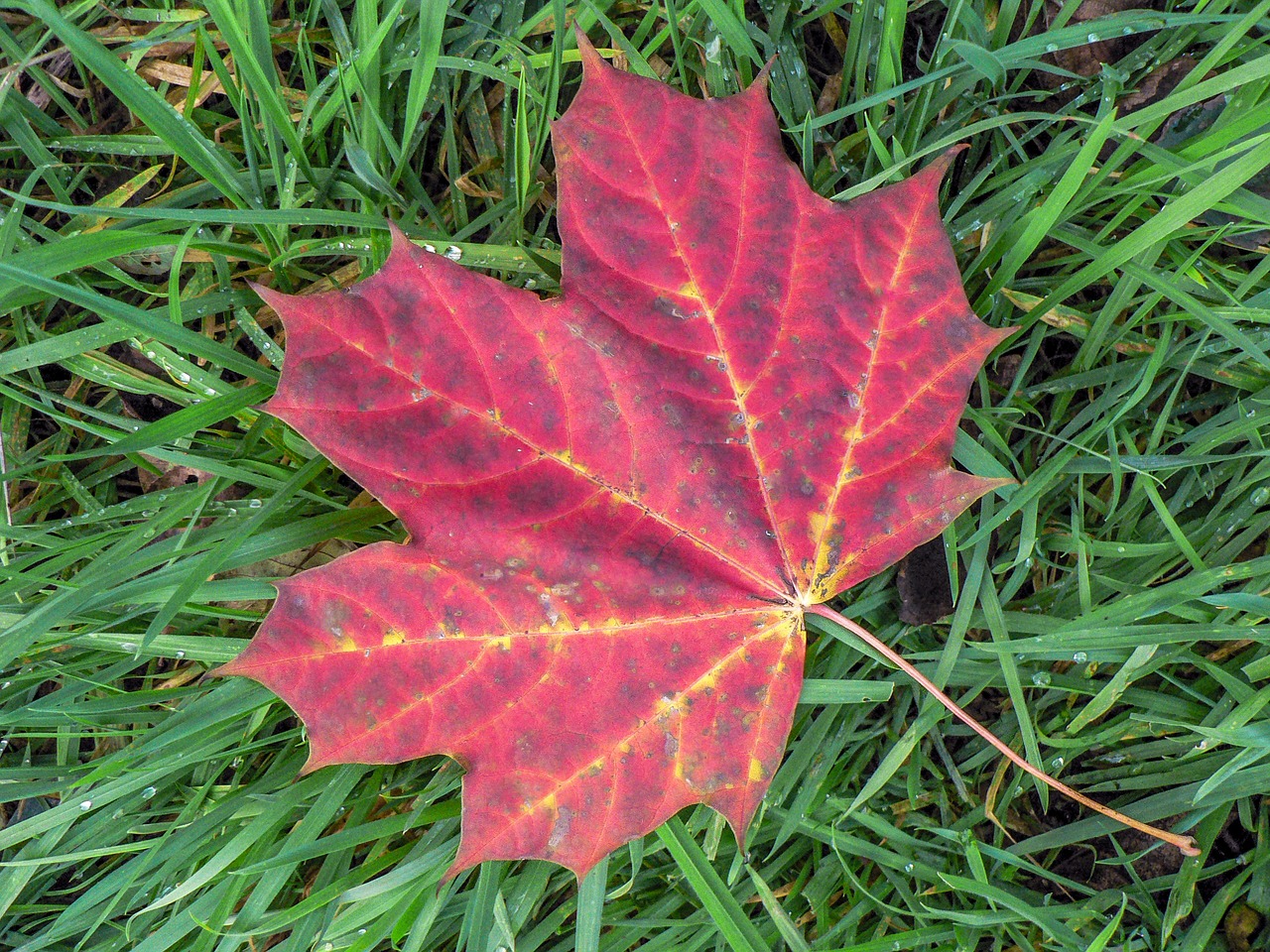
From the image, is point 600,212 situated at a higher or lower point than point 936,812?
higher

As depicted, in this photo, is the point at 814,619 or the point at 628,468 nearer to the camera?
the point at 628,468

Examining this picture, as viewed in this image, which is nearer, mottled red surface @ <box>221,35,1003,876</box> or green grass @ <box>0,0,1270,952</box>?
mottled red surface @ <box>221,35,1003,876</box>

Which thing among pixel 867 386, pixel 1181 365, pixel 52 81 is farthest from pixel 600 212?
pixel 52 81

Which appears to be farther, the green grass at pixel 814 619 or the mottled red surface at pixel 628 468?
the green grass at pixel 814 619

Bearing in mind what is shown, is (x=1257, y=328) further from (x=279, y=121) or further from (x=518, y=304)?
(x=279, y=121)

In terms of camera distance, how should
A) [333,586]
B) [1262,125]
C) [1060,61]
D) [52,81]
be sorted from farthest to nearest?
[52,81] < [1060,61] < [1262,125] < [333,586]
